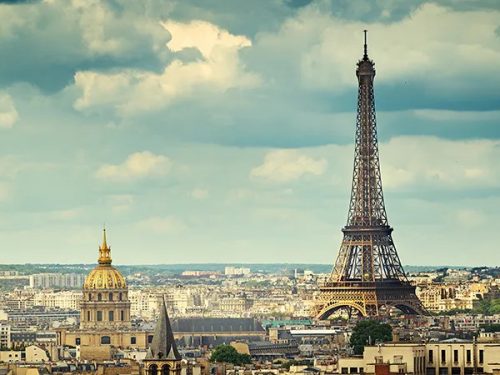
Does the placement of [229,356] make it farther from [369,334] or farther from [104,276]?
[104,276]

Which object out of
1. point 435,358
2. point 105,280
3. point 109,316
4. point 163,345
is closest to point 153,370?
point 163,345

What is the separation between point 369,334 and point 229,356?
6.69 metres

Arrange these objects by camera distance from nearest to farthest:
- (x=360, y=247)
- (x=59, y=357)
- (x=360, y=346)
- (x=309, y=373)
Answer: (x=309, y=373) → (x=360, y=346) → (x=59, y=357) → (x=360, y=247)

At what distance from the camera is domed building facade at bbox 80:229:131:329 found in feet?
610

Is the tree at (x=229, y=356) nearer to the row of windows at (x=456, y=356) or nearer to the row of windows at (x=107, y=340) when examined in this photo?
the row of windows at (x=107, y=340)

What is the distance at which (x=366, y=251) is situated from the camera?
175625 millimetres

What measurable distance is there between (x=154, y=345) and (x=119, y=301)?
111 m

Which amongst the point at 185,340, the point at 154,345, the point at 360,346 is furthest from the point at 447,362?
the point at 185,340

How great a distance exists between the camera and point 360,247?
175 m

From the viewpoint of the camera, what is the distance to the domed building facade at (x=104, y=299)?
186000 mm

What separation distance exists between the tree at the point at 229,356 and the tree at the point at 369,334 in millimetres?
5173

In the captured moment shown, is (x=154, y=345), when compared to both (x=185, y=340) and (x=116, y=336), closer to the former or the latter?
(x=185, y=340)

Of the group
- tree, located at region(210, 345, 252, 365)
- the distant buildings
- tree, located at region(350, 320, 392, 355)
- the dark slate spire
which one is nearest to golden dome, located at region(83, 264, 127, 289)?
tree, located at region(350, 320, 392, 355)

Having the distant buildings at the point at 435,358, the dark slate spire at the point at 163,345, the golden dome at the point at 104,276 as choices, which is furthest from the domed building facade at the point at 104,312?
the dark slate spire at the point at 163,345
